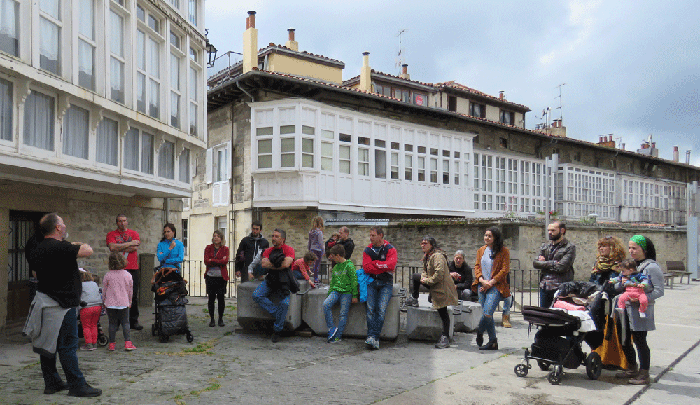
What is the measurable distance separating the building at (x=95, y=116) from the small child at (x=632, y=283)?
25.4ft

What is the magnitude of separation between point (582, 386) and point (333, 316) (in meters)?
3.96

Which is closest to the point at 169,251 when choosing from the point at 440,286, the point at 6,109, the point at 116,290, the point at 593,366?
the point at 116,290

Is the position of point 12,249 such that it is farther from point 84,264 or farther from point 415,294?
point 415,294

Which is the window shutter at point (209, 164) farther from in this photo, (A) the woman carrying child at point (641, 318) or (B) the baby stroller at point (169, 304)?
(A) the woman carrying child at point (641, 318)

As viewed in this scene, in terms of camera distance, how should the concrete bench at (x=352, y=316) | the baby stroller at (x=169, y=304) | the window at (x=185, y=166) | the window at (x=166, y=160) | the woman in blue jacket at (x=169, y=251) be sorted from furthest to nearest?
the window at (x=185, y=166) → the window at (x=166, y=160) → the woman in blue jacket at (x=169, y=251) → the concrete bench at (x=352, y=316) → the baby stroller at (x=169, y=304)

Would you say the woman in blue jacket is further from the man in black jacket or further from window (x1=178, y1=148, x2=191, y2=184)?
window (x1=178, y1=148, x2=191, y2=184)

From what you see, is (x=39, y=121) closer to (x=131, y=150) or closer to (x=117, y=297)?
(x=131, y=150)

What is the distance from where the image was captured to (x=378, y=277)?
8219 millimetres

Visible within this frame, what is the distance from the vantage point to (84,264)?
10.9 metres

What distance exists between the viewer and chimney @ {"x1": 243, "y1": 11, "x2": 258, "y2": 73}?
70.9 ft

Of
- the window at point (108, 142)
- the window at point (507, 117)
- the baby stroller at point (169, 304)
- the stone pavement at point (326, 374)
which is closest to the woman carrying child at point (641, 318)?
the stone pavement at point (326, 374)

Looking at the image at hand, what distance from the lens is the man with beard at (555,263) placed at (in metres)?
7.53

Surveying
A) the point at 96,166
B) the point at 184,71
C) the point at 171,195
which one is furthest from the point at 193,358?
the point at 184,71

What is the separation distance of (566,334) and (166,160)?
9335 mm
